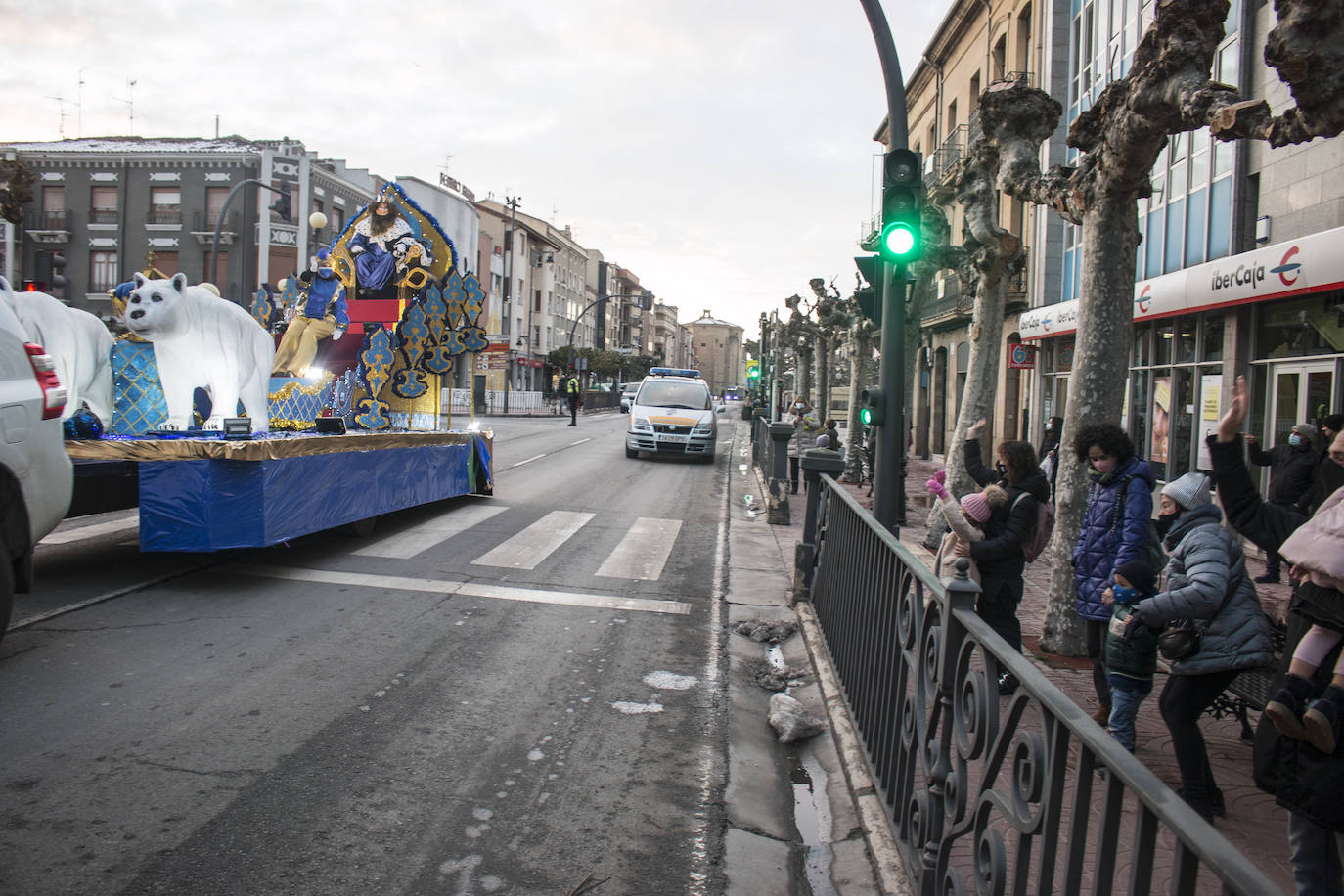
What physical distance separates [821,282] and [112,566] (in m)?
20.3

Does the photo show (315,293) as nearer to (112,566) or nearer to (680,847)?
(112,566)

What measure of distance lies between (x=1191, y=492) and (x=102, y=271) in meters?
49.2

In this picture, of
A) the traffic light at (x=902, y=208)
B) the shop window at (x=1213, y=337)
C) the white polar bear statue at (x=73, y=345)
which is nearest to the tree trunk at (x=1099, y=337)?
the traffic light at (x=902, y=208)

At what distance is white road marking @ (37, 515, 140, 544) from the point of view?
332 inches

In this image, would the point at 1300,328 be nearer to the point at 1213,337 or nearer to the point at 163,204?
the point at 1213,337

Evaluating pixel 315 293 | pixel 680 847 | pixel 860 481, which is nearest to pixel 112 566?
pixel 315 293

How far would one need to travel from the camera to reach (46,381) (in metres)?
5.10

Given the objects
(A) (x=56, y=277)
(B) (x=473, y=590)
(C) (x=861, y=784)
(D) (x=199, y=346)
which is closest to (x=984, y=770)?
(C) (x=861, y=784)

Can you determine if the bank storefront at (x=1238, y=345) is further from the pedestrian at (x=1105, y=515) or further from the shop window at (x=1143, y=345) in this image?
the pedestrian at (x=1105, y=515)

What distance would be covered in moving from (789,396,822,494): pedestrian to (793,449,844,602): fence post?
3294 mm

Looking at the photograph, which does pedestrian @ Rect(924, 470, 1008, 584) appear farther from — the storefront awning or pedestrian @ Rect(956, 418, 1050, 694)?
the storefront awning

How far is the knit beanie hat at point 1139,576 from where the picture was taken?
4.11m

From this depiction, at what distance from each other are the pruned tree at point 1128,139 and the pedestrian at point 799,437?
4.57m

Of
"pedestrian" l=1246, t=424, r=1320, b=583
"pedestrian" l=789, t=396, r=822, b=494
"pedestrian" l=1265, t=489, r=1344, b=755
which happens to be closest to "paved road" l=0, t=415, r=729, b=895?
"pedestrian" l=1265, t=489, r=1344, b=755
